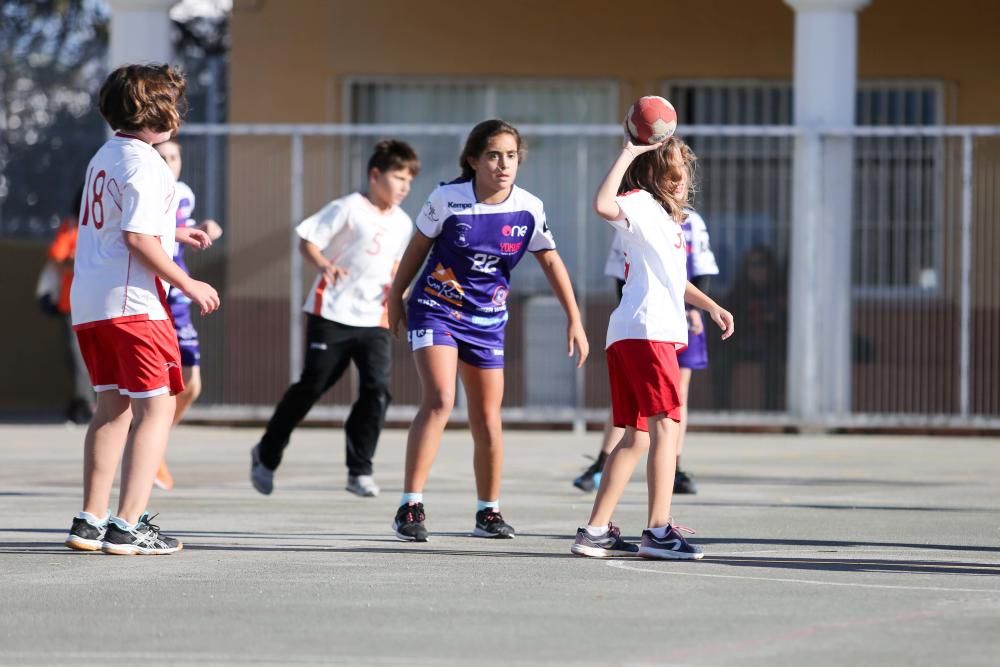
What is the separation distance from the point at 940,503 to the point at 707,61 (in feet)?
26.0

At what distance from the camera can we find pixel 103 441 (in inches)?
285

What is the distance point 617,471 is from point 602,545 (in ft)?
0.96

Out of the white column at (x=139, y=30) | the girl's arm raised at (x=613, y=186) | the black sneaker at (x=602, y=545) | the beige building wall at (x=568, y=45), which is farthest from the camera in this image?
the beige building wall at (x=568, y=45)

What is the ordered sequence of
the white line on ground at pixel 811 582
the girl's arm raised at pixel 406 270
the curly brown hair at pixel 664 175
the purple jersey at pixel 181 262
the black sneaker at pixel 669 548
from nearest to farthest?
the white line on ground at pixel 811 582
the black sneaker at pixel 669 548
the curly brown hair at pixel 664 175
the girl's arm raised at pixel 406 270
the purple jersey at pixel 181 262

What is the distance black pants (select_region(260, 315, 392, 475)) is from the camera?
9.73 meters

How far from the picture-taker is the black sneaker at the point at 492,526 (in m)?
7.81

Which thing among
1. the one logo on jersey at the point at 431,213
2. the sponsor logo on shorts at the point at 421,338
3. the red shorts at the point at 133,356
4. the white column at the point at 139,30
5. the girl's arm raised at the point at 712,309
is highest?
the white column at the point at 139,30

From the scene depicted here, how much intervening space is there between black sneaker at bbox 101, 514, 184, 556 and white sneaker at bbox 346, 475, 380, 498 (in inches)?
102

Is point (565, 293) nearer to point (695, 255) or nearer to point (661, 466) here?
point (661, 466)

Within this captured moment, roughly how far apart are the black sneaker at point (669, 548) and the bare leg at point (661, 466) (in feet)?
0.18

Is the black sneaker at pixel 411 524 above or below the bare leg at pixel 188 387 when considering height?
below

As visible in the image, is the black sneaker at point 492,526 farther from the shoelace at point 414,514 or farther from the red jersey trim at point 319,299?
the red jersey trim at point 319,299

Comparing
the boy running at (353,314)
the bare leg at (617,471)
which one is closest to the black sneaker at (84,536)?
the bare leg at (617,471)

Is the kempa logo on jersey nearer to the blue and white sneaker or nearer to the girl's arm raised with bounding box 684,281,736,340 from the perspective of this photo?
the girl's arm raised with bounding box 684,281,736,340
